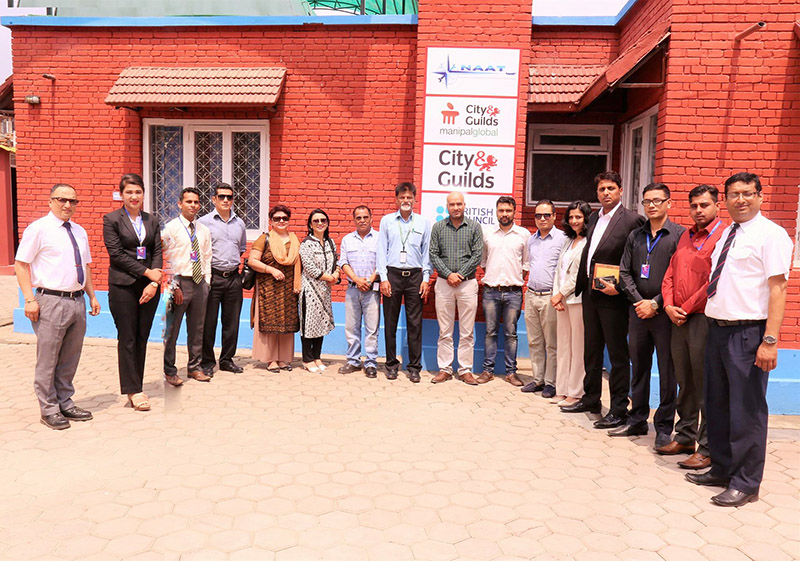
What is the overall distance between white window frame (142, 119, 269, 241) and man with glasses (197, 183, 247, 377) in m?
1.41

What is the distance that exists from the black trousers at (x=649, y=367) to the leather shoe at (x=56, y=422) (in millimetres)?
4801

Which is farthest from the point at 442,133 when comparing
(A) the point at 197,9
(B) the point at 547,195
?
(A) the point at 197,9

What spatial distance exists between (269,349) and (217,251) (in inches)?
51.0

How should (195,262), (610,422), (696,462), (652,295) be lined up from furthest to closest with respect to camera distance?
(195,262)
(610,422)
(652,295)
(696,462)

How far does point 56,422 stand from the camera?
16.1 ft

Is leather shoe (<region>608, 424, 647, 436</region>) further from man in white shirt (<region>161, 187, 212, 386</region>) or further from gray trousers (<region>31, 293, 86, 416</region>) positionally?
gray trousers (<region>31, 293, 86, 416</region>)

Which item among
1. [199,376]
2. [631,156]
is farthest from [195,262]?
[631,156]

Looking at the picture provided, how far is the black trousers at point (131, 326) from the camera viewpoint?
5281 millimetres

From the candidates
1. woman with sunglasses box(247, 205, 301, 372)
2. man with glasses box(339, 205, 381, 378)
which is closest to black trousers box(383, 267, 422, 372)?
man with glasses box(339, 205, 381, 378)

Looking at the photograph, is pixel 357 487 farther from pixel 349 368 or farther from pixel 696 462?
pixel 349 368

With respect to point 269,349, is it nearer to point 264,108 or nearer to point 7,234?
point 264,108

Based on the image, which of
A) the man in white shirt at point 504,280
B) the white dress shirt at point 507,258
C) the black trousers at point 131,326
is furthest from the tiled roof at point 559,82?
the black trousers at point 131,326

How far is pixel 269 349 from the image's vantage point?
6.98 meters

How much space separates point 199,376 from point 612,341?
14.2ft
